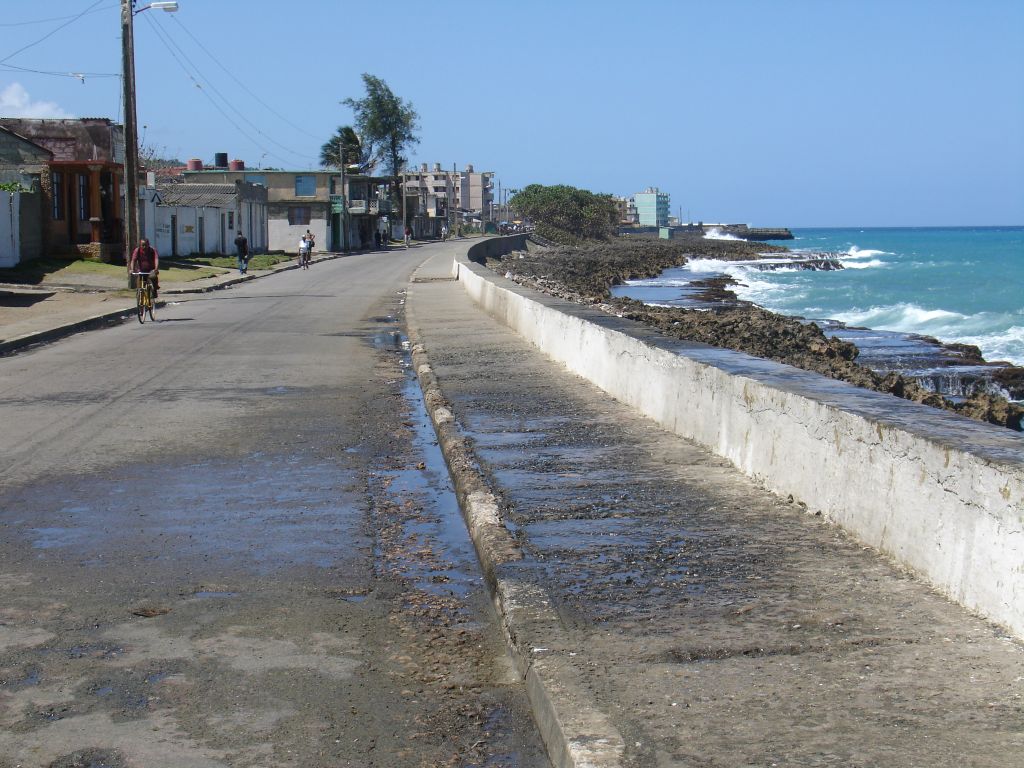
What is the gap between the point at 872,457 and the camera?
5543 millimetres

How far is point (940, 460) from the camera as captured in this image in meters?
4.89

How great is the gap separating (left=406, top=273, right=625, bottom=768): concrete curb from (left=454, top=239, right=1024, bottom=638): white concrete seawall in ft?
5.23

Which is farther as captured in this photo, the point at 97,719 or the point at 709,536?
the point at 709,536

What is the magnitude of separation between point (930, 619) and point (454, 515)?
3.44m

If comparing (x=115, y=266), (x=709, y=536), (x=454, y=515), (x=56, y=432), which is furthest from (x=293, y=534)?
(x=115, y=266)

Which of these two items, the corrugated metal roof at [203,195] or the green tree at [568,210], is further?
the green tree at [568,210]

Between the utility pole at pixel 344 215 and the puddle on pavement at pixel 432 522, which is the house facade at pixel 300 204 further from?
the puddle on pavement at pixel 432 522

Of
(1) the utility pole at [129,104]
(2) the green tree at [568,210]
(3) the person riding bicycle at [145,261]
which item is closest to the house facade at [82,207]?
(1) the utility pole at [129,104]

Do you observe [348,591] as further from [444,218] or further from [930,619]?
[444,218]

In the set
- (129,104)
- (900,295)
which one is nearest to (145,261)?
(129,104)

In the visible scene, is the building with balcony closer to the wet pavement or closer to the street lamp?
the street lamp

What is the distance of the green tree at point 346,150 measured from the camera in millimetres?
108050

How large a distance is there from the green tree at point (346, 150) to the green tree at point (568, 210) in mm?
44404

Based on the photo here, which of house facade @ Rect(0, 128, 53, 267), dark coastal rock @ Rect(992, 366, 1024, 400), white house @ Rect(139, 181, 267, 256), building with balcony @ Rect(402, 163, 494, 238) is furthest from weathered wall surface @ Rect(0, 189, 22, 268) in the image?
building with balcony @ Rect(402, 163, 494, 238)
